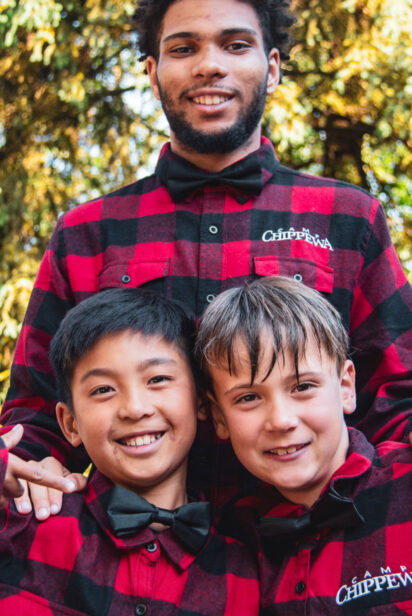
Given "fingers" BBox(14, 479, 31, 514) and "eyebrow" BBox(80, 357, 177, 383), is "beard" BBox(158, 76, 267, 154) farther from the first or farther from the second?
"fingers" BBox(14, 479, 31, 514)

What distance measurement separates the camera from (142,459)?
72.7 inches

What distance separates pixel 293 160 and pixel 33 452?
16.9 ft

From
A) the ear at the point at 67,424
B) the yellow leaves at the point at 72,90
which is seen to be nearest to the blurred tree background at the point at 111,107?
the yellow leaves at the point at 72,90

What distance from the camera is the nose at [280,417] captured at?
1.70 metres

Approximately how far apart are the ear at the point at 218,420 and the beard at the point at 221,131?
88 cm

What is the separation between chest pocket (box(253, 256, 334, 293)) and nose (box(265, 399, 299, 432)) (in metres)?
0.56

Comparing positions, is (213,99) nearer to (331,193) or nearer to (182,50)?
(182,50)

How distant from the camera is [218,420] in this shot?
1946mm

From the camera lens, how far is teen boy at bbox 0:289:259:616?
1711 millimetres

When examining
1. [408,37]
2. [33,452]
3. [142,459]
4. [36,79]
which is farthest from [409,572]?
[36,79]

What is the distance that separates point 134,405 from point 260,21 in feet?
4.83

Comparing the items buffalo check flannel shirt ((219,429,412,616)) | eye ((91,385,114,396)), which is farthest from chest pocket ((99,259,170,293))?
buffalo check flannel shirt ((219,429,412,616))

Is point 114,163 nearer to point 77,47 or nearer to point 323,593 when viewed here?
point 77,47

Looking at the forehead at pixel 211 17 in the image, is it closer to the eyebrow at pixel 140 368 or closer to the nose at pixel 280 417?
the eyebrow at pixel 140 368
